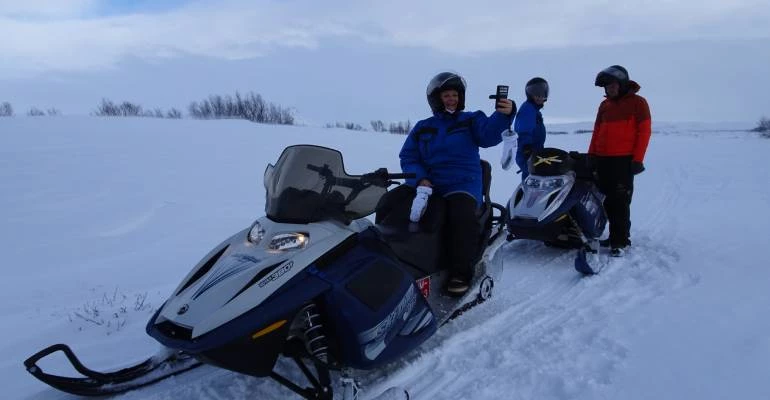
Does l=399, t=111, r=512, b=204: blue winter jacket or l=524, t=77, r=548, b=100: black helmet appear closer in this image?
l=399, t=111, r=512, b=204: blue winter jacket

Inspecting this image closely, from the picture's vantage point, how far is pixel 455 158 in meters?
3.90

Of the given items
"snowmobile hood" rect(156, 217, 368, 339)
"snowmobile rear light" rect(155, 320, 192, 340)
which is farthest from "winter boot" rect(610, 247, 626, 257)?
"snowmobile rear light" rect(155, 320, 192, 340)

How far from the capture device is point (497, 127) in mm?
3586

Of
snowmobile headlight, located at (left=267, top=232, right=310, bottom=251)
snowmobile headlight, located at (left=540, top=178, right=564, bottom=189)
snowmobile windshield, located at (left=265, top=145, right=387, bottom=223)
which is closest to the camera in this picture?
snowmobile headlight, located at (left=267, top=232, right=310, bottom=251)

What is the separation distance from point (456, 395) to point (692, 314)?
1.93m

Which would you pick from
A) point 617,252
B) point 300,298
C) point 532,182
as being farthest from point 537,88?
point 300,298

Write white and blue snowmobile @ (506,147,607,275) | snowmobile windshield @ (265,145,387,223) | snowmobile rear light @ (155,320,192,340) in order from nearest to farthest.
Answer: snowmobile rear light @ (155,320,192,340)
snowmobile windshield @ (265,145,387,223)
white and blue snowmobile @ (506,147,607,275)

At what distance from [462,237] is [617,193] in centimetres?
265

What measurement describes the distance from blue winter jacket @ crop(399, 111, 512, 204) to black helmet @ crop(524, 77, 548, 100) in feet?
7.14

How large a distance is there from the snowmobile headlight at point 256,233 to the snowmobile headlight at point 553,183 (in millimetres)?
3418

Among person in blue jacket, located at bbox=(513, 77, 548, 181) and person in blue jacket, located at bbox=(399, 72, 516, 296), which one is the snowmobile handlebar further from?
person in blue jacket, located at bbox=(513, 77, 548, 181)

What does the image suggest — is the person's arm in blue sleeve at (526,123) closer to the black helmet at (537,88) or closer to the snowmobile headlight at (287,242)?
the black helmet at (537,88)

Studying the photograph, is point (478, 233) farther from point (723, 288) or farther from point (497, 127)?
point (723, 288)

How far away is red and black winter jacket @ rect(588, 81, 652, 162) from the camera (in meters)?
5.24
